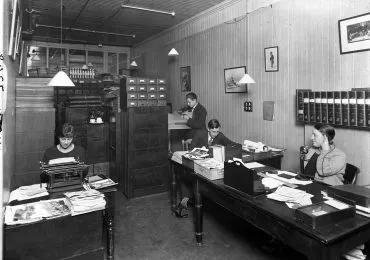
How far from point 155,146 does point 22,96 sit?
7.84 ft

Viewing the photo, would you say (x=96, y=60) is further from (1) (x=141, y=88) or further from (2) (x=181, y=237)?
(2) (x=181, y=237)

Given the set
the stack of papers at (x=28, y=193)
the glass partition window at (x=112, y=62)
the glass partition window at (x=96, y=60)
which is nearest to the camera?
the stack of papers at (x=28, y=193)

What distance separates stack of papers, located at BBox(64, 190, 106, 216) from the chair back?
2.80 meters

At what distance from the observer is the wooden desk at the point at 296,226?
1832mm

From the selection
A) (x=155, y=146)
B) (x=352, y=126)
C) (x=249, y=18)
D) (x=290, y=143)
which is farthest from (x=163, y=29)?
(x=352, y=126)

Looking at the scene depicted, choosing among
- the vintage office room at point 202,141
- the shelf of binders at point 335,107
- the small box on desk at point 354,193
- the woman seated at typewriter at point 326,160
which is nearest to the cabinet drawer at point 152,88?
the vintage office room at point 202,141

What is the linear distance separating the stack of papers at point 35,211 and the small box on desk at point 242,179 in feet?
4.83

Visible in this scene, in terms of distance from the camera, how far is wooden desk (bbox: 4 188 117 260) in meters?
2.23

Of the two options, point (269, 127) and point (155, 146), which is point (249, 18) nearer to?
point (269, 127)

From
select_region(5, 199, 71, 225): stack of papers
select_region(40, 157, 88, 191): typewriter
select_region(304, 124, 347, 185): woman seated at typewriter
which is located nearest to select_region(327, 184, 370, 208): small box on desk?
select_region(304, 124, 347, 185): woman seated at typewriter

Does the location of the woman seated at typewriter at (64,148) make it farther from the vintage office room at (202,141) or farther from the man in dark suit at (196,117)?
the man in dark suit at (196,117)

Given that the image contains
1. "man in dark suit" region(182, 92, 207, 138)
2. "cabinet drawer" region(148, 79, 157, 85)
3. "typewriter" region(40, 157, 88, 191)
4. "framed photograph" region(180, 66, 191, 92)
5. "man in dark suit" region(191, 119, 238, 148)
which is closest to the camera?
"typewriter" region(40, 157, 88, 191)

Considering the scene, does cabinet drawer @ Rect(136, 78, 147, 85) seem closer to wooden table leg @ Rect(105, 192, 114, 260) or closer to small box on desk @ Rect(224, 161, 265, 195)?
wooden table leg @ Rect(105, 192, 114, 260)

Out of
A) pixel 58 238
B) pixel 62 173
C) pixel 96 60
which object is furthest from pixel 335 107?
pixel 96 60
